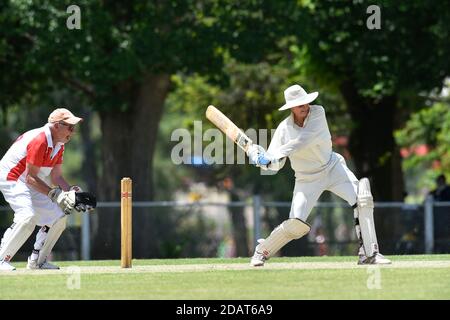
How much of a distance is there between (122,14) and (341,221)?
9080 mm

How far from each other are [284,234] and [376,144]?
60.1 feet

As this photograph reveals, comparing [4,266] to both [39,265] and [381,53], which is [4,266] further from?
[381,53]

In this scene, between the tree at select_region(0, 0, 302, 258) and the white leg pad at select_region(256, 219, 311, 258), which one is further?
the tree at select_region(0, 0, 302, 258)

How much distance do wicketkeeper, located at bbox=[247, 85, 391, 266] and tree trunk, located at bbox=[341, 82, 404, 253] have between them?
1717 cm

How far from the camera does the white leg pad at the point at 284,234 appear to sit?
51.1ft

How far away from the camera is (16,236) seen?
608 inches

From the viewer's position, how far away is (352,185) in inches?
619

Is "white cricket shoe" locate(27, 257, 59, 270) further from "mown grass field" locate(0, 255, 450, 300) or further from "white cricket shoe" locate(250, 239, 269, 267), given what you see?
"white cricket shoe" locate(250, 239, 269, 267)

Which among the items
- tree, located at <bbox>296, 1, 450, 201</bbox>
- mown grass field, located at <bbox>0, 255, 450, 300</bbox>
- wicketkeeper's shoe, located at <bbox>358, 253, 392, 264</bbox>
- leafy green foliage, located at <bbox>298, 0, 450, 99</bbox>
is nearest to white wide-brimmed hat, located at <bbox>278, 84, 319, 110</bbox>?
mown grass field, located at <bbox>0, 255, 450, 300</bbox>

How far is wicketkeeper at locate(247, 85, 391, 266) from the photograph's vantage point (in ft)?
50.4

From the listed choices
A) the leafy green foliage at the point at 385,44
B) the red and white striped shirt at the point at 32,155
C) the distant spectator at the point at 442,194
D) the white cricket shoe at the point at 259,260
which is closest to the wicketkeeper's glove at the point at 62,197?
the red and white striped shirt at the point at 32,155

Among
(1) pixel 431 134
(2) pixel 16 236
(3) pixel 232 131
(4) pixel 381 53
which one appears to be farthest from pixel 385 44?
(2) pixel 16 236
